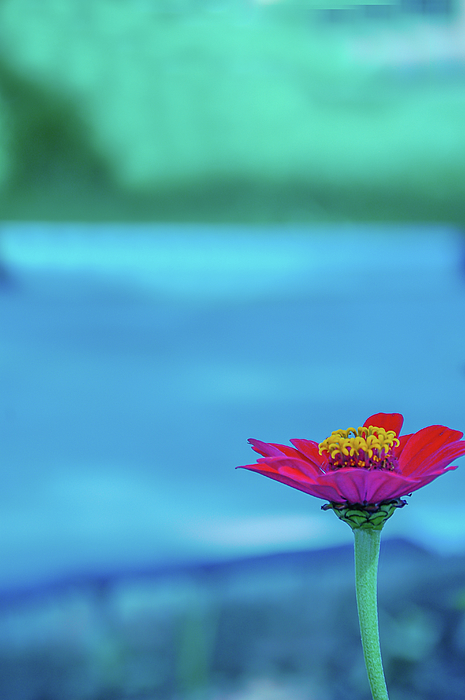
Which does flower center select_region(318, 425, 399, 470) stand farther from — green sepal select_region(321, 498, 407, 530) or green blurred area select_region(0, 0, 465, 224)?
green blurred area select_region(0, 0, 465, 224)

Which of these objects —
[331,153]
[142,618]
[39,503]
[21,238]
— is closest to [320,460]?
[142,618]

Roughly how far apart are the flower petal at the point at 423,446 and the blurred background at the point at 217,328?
0.37 m

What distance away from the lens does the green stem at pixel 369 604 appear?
0.17 m

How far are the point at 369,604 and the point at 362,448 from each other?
0.04 metres

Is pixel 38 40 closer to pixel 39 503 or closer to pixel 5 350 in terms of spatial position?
pixel 5 350

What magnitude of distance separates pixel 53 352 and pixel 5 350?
0.29 ft

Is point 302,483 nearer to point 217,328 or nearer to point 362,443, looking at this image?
point 362,443

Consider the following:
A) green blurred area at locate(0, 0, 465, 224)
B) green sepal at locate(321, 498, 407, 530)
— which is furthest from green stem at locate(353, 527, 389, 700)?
green blurred area at locate(0, 0, 465, 224)

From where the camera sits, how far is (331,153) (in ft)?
7.68

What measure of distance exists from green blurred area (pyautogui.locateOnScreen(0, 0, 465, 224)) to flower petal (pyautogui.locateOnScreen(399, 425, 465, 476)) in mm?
2169

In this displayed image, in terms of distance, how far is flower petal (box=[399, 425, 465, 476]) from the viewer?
7.1 inches

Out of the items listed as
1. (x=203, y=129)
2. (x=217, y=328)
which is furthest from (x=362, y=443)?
A: (x=203, y=129)

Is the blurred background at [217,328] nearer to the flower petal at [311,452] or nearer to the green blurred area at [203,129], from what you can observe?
the green blurred area at [203,129]

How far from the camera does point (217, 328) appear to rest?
150 centimetres
